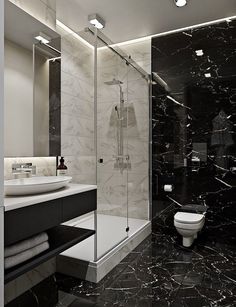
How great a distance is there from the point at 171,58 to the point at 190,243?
2502 mm

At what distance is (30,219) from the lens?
143 centimetres

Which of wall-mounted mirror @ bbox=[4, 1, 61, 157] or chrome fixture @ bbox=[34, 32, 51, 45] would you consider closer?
wall-mounted mirror @ bbox=[4, 1, 61, 157]

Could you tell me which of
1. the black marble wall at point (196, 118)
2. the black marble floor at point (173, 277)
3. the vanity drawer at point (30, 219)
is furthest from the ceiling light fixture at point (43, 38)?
the black marble floor at point (173, 277)

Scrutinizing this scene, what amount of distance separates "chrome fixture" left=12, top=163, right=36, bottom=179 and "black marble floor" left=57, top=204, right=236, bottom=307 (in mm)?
1030

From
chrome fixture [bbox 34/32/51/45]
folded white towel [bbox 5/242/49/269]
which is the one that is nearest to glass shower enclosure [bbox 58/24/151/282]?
chrome fixture [bbox 34/32/51/45]

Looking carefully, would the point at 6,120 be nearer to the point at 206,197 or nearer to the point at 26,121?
the point at 26,121

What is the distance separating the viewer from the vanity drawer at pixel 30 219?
1.30 meters

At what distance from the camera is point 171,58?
349 centimetres

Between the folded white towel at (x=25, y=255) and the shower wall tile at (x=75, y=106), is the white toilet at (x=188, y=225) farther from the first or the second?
the folded white towel at (x=25, y=255)

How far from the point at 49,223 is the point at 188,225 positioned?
1.82m

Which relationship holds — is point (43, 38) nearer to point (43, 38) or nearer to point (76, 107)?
point (43, 38)

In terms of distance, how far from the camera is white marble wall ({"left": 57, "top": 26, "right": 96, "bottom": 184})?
9.43 feet

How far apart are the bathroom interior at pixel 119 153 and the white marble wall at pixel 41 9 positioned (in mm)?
16

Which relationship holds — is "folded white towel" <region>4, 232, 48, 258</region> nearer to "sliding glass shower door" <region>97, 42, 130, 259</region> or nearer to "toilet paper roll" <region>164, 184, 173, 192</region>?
"sliding glass shower door" <region>97, 42, 130, 259</region>
